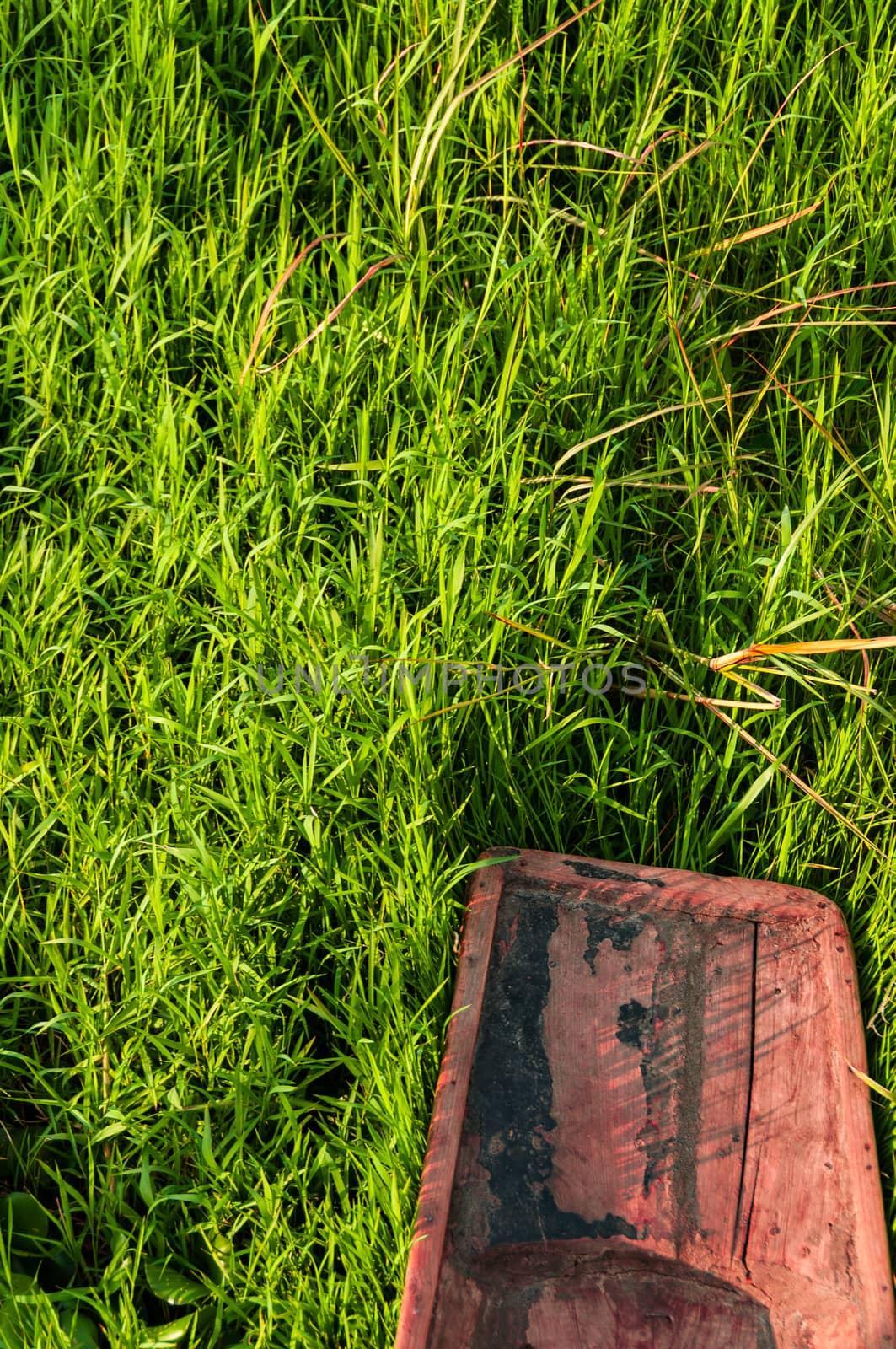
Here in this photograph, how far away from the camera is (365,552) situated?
1769 mm

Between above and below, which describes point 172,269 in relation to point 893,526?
above

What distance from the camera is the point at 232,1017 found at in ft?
4.77

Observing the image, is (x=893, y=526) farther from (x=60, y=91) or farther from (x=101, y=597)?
(x=60, y=91)

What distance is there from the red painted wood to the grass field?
0.07 metres

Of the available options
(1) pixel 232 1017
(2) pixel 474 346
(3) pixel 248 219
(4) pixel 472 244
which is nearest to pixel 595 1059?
(1) pixel 232 1017

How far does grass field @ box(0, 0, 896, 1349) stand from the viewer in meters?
1.45

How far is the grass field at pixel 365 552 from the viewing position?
1.45 metres

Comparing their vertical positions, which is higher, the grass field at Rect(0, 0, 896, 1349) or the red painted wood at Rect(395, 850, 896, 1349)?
the grass field at Rect(0, 0, 896, 1349)

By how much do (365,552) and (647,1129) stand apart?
91 centimetres

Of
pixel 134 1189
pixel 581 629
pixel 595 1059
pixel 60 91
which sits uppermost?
pixel 60 91

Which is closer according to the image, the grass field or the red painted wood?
the red painted wood

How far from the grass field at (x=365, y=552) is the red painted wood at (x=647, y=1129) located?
75 mm

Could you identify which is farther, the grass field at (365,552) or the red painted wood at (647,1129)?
the grass field at (365,552)

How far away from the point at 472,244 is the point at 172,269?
20.2 inches
